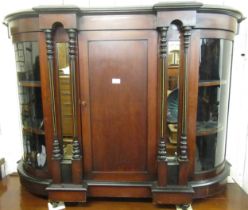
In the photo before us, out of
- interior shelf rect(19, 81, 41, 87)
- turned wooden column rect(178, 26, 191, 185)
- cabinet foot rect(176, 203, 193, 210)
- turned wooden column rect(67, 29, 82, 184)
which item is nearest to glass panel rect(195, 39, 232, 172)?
turned wooden column rect(178, 26, 191, 185)

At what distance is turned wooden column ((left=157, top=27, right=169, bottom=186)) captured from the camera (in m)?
1.44

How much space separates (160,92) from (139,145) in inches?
16.6

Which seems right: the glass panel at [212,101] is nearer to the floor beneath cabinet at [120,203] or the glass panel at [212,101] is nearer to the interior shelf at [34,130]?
the floor beneath cabinet at [120,203]

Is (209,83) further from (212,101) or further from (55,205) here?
(55,205)

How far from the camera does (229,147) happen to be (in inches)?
81.3

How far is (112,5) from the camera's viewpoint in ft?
6.08

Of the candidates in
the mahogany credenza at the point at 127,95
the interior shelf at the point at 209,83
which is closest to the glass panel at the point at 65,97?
the mahogany credenza at the point at 127,95

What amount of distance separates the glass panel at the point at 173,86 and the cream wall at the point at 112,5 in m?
0.65

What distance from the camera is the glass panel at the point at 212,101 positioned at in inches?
62.1

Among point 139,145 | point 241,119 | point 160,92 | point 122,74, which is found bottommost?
point 139,145

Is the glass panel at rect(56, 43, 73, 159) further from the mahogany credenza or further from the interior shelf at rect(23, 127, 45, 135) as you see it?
the interior shelf at rect(23, 127, 45, 135)

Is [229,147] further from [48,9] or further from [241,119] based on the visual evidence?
[48,9]

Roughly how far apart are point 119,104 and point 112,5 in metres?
0.88

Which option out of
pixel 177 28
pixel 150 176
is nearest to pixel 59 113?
pixel 150 176
